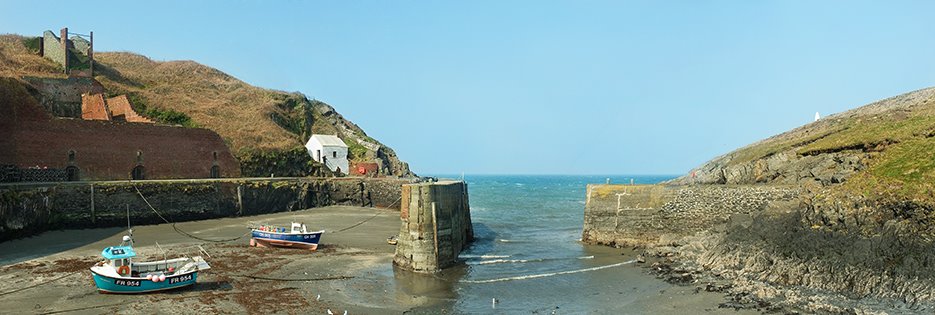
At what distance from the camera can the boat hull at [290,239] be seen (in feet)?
94.7

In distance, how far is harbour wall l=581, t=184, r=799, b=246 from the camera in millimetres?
29906

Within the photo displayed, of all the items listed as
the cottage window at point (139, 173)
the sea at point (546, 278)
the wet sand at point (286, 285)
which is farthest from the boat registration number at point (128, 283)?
the cottage window at point (139, 173)

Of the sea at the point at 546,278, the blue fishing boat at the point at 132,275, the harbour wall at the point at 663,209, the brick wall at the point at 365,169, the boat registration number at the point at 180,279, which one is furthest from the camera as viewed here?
the brick wall at the point at 365,169

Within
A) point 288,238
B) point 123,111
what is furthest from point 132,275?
point 123,111

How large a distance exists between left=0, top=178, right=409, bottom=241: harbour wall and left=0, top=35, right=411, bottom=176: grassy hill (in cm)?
488

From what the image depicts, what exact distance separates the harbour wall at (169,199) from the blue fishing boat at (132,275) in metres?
12.8

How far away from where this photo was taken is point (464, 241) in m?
32.0

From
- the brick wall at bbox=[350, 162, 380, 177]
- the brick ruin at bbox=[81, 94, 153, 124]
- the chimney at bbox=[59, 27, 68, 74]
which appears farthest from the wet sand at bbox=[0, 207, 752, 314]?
the chimney at bbox=[59, 27, 68, 74]

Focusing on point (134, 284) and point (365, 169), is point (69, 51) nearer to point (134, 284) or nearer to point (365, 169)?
point (365, 169)

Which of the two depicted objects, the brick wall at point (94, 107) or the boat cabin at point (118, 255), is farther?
the brick wall at point (94, 107)

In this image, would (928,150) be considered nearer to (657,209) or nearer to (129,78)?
(657,209)

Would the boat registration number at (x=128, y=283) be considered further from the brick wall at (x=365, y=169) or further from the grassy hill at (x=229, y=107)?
the brick wall at (x=365, y=169)

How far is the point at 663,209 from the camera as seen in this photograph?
31391 mm

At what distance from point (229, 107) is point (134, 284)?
4450 cm
